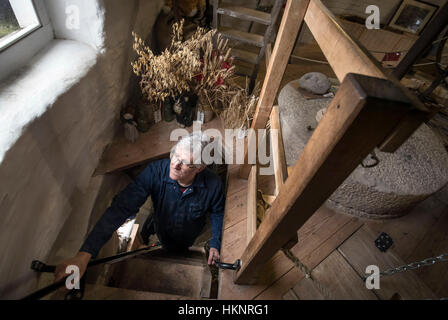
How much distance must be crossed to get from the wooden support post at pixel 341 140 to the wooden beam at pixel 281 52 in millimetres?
789

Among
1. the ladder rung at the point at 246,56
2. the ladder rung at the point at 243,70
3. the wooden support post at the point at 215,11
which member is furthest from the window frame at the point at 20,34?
the ladder rung at the point at 243,70

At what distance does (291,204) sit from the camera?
2.72 feet

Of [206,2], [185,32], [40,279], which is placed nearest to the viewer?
[40,279]

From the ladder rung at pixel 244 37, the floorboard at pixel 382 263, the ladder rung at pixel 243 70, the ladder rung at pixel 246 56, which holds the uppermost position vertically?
the ladder rung at pixel 244 37

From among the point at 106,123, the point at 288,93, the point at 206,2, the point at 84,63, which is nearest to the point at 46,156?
the point at 84,63

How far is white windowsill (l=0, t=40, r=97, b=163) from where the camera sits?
3.45 feet

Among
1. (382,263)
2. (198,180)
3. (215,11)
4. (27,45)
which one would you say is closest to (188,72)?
(198,180)

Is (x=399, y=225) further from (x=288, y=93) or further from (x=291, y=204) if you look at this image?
(x=291, y=204)

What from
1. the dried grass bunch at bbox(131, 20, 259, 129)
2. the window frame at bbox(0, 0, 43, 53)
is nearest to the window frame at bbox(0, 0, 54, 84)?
the window frame at bbox(0, 0, 43, 53)

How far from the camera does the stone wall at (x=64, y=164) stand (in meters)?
1.10

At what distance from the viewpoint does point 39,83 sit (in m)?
1.26

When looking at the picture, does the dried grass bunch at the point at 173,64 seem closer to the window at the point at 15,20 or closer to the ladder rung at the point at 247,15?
the window at the point at 15,20
